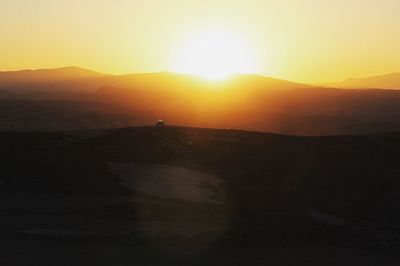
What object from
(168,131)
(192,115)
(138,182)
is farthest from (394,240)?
(192,115)

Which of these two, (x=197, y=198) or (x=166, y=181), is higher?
(x=166, y=181)

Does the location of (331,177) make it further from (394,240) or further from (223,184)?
(394,240)

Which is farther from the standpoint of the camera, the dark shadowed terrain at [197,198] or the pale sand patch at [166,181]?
the pale sand patch at [166,181]

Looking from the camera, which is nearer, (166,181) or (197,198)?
(197,198)

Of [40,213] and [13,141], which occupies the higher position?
[13,141]

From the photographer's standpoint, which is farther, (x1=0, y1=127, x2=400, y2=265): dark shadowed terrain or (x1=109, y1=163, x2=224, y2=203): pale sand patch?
(x1=109, y1=163, x2=224, y2=203): pale sand patch
